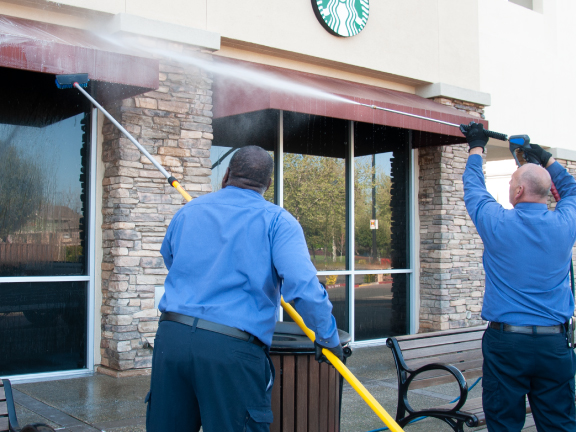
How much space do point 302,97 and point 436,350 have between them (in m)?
3.23

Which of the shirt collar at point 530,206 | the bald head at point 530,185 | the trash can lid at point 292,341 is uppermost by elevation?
the bald head at point 530,185

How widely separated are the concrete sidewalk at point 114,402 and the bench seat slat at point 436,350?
65cm

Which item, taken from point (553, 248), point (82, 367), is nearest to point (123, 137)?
point (82, 367)

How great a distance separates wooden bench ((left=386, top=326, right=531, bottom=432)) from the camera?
14.2 feet

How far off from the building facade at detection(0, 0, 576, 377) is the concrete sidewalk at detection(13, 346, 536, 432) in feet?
1.28

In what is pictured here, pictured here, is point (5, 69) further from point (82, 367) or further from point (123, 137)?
point (82, 367)

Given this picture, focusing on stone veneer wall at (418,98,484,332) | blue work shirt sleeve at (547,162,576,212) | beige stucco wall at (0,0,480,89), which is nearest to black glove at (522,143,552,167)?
blue work shirt sleeve at (547,162,576,212)

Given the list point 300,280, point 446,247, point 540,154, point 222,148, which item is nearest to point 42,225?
point 222,148

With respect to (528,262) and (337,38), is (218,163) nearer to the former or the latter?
(337,38)

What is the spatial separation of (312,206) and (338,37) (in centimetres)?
235

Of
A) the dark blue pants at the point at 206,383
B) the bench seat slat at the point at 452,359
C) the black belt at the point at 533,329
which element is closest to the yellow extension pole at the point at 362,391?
the dark blue pants at the point at 206,383

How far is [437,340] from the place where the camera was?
5141 millimetres

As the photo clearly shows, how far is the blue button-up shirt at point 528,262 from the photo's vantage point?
3580 millimetres

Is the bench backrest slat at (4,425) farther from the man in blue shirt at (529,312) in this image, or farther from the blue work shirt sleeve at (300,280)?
the man in blue shirt at (529,312)
